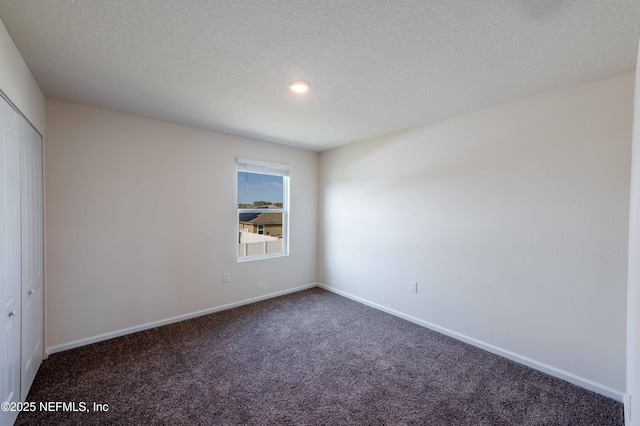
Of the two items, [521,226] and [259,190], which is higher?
[259,190]

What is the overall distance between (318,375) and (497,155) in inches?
102

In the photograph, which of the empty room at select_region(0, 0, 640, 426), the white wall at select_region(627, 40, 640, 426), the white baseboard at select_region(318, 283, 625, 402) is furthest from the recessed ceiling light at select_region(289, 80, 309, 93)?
the white baseboard at select_region(318, 283, 625, 402)

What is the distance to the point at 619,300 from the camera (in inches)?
79.4

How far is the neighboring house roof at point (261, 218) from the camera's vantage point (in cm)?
399

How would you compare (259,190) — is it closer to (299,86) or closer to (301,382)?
(299,86)

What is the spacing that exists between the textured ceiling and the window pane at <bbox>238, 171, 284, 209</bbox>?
1.39 m

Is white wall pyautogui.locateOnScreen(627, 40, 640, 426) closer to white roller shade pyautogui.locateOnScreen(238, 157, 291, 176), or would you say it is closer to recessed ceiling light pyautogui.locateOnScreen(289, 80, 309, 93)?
recessed ceiling light pyautogui.locateOnScreen(289, 80, 309, 93)

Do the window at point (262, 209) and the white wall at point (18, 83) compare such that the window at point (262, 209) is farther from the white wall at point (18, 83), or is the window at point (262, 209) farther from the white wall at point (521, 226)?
the white wall at point (18, 83)

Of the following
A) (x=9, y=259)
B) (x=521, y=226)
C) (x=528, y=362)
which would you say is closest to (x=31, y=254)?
(x=9, y=259)

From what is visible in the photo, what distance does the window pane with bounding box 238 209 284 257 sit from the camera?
156 inches

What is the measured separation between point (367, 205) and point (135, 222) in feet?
9.37

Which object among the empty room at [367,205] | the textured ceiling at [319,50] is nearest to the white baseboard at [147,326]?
the empty room at [367,205]

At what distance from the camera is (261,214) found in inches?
164

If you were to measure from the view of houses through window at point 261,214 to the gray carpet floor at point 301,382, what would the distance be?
1268mm
